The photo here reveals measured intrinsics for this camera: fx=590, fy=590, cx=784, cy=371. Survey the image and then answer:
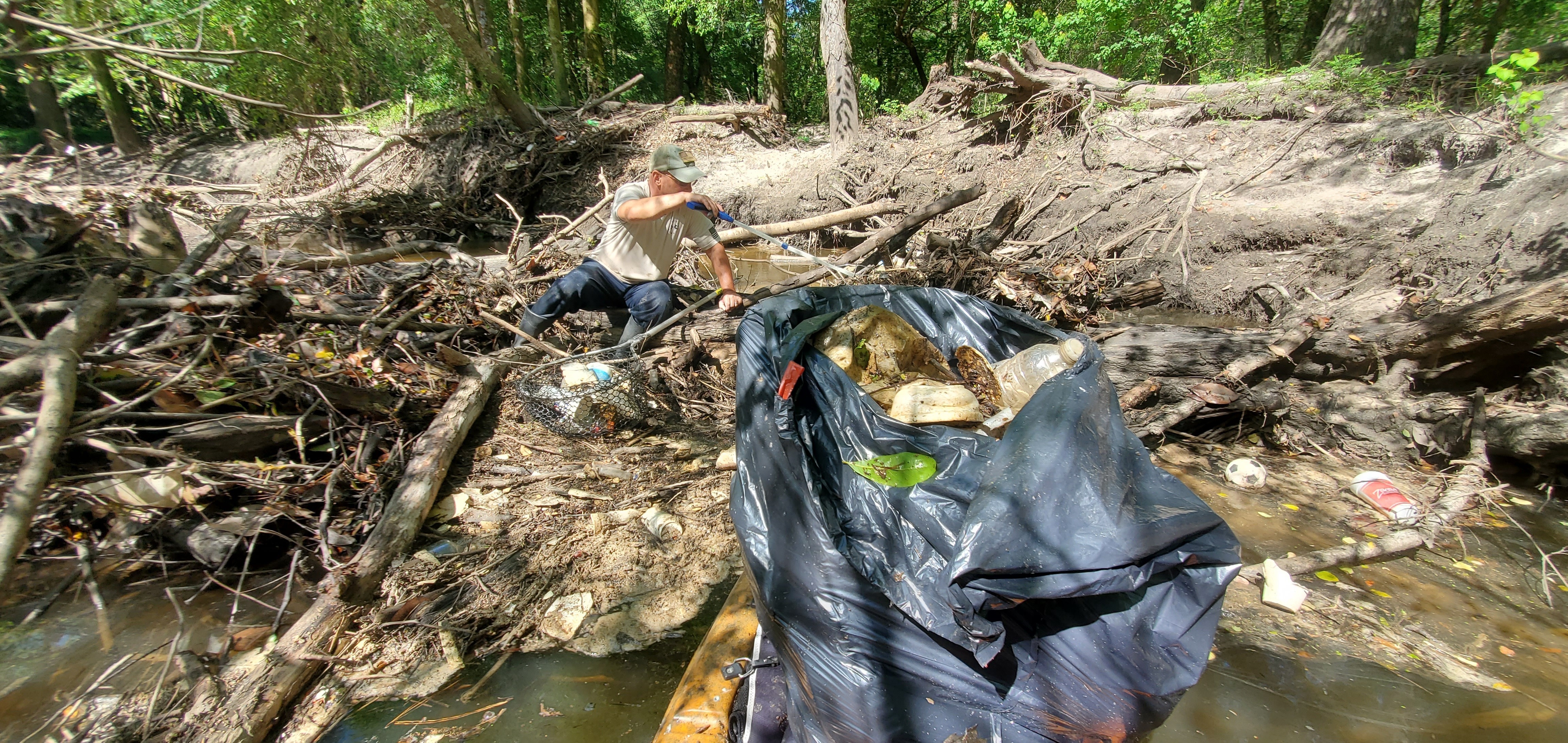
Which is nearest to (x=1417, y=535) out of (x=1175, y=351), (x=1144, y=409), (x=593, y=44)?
(x=1144, y=409)

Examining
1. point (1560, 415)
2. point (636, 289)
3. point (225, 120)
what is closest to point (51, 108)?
point (225, 120)

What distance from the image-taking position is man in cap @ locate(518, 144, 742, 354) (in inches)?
136

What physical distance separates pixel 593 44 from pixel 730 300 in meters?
11.9

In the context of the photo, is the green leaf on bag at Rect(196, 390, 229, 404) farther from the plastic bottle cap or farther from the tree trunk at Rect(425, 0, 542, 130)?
the tree trunk at Rect(425, 0, 542, 130)

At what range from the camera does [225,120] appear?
12383 mm

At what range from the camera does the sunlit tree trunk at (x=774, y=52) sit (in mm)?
10641

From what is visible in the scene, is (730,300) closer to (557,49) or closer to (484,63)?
(484,63)

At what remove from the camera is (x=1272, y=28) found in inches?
486

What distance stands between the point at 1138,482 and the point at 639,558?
1671 millimetres

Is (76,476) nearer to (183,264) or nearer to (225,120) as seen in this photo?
(183,264)

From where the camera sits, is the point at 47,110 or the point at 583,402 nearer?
the point at 583,402

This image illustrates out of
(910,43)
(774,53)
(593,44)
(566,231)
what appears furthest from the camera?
(910,43)

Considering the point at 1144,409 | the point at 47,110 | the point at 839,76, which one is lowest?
the point at 1144,409

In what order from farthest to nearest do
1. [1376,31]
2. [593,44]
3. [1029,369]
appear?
[593,44]
[1376,31]
[1029,369]
